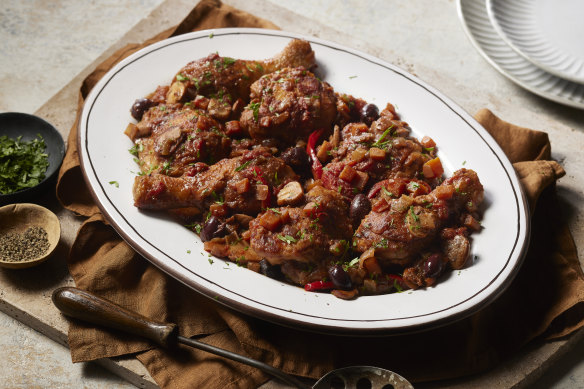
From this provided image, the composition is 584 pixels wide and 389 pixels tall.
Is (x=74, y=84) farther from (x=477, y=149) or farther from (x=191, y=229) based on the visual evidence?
(x=477, y=149)

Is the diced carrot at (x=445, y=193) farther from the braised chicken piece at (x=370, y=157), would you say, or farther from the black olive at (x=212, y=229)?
the black olive at (x=212, y=229)

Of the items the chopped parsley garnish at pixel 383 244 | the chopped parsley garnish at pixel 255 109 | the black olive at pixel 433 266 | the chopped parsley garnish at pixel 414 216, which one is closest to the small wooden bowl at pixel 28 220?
the chopped parsley garnish at pixel 255 109

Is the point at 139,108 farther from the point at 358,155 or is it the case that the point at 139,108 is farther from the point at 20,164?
the point at 358,155

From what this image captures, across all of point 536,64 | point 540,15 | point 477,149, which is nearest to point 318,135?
point 477,149

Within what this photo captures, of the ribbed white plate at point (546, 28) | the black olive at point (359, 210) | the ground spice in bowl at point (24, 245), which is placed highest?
the ribbed white plate at point (546, 28)

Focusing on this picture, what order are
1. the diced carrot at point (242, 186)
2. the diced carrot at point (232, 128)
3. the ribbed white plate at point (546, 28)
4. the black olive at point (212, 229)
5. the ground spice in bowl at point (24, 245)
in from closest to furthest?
the black olive at point (212, 229) → the diced carrot at point (242, 186) → the ground spice in bowl at point (24, 245) → the diced carrot at point (232, 128) → the ribbed white plate at point (546, 28)
